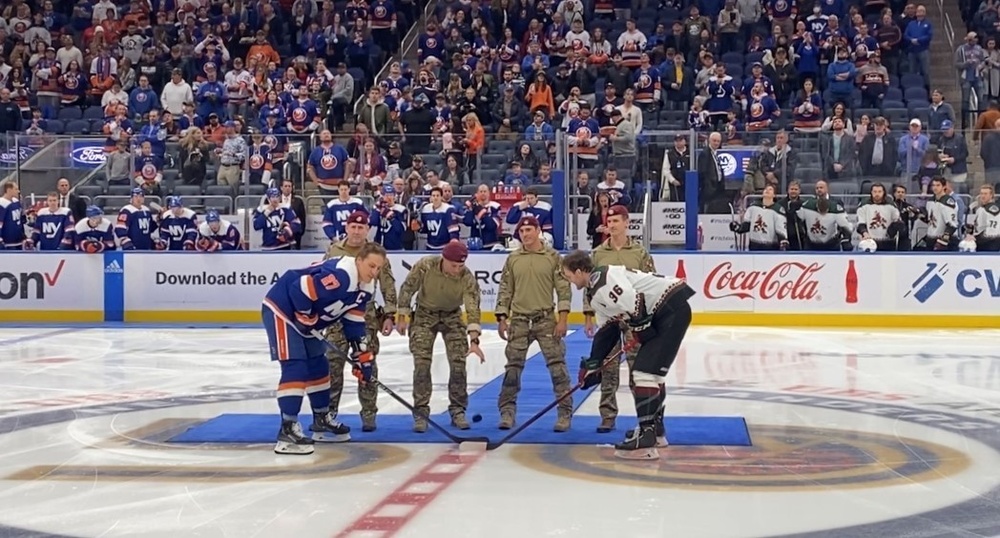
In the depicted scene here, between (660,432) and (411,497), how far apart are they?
7.09 ft

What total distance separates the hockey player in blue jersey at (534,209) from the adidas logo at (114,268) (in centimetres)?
575

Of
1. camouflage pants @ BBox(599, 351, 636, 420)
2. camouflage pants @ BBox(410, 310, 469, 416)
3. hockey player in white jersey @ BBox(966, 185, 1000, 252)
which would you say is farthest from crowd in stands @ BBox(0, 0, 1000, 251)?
camouflage pants @ BBox(599, 351, 636, 420)

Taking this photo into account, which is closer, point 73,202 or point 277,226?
point 277,226

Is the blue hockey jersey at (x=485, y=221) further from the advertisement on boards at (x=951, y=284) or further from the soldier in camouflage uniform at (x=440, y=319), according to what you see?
the soldier in camouflage uniform at (x=440, y=319)

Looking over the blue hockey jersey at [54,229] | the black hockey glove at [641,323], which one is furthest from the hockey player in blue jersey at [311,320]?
the blue hockey jersey at [54,229]

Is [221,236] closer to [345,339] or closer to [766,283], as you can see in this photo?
[766,283]

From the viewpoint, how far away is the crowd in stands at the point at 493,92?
1797 centimetres

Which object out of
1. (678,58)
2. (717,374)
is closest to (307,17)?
(678,58)

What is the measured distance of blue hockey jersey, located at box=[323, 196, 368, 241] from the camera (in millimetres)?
18500

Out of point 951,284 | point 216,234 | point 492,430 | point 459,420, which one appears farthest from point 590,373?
point 216,234

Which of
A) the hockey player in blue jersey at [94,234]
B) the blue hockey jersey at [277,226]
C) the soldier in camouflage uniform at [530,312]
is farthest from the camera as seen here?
the hockey player in blue jersey at [94,234]

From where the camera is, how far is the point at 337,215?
18.5 metres

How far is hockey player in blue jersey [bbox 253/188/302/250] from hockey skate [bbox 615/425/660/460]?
10771mm

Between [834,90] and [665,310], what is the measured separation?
551 inches
